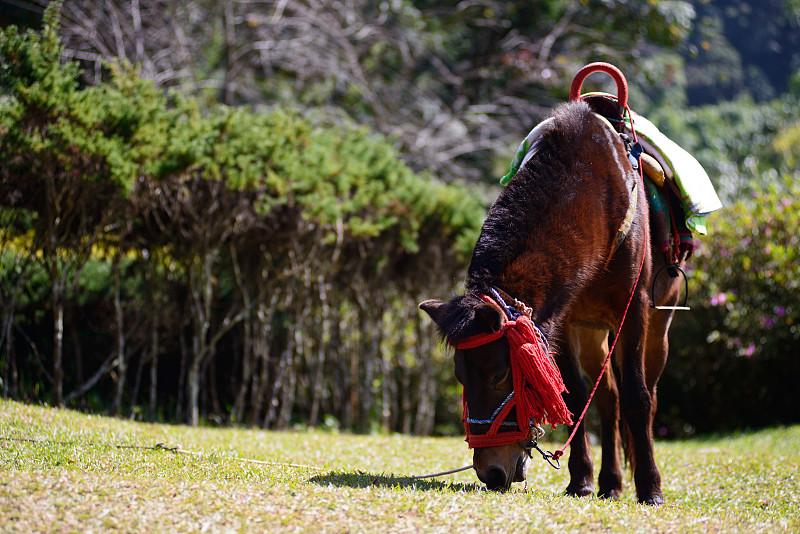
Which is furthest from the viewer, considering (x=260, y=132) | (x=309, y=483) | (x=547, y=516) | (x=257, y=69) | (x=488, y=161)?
(x=488, y=161)

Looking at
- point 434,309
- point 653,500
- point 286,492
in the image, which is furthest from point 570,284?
point 286,492

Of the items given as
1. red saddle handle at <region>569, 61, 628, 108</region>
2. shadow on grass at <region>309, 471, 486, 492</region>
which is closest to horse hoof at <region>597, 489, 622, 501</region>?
shadow on grass at <region>309, 471, 486, 492</region>

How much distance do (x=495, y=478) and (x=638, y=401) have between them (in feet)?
4.05

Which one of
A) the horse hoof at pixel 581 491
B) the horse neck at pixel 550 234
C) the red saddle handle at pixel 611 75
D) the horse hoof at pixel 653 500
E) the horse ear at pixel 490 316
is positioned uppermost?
the red saddle handle at pixel 611 75

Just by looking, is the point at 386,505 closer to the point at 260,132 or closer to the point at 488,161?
the point at 260,132

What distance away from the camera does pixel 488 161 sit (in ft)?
52.4

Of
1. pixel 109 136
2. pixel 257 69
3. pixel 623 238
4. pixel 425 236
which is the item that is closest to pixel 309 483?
pixel 623 238

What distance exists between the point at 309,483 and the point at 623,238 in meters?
2.42

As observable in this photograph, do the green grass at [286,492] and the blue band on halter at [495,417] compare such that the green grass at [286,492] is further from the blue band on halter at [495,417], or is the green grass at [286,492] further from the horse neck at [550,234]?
the horse neck at [550,234]

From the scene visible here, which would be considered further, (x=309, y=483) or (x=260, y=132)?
(x=260, y=132)

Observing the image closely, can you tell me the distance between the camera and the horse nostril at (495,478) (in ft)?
12.7

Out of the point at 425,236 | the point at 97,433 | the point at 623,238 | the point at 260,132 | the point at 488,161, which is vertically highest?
the point at 488,161

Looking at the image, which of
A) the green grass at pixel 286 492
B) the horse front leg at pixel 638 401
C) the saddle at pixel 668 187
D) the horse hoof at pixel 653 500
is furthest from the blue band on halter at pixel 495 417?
the saddle at pixel 668 187

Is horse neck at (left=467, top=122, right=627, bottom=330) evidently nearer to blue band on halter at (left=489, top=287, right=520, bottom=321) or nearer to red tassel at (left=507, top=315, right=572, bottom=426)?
blue band on halter at (left=489, top=287, right=520, bottom=321)
